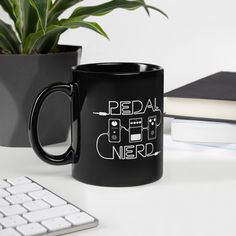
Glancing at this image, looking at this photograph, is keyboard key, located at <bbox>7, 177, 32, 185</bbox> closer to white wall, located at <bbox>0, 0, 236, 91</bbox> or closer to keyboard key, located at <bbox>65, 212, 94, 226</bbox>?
keyboard key, located at <bbox>65, 212, 94, 226</bbox>

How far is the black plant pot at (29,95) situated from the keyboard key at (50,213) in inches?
10.9

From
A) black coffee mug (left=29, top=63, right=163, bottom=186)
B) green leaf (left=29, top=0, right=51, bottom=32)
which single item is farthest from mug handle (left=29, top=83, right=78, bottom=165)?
green leaf (left=29, top=0, right=51, bottom=32)

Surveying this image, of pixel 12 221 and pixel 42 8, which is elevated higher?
pixel 42 8

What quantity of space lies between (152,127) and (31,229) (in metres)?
0.21

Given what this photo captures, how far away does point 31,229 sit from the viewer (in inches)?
23.5

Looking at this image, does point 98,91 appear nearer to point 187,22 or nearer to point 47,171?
point 47,171

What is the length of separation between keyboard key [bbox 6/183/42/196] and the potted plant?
0.20 meters

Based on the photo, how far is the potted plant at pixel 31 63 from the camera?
34.7 inches

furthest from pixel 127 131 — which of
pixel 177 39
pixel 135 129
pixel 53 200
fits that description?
pixel 177 39

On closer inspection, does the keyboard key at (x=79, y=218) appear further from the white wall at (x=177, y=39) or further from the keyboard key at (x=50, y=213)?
the white wall at (x=177, y=39)

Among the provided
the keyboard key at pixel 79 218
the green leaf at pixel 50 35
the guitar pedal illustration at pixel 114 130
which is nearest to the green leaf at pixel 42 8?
the green leaf at pixel 50 35

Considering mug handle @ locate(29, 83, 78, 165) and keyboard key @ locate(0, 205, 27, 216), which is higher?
mug handle @ locate(29, 83, 78, 165)

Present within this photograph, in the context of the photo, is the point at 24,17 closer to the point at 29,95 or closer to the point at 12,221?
the point at 29,95

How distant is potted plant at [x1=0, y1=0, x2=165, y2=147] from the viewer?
2.89 ft
